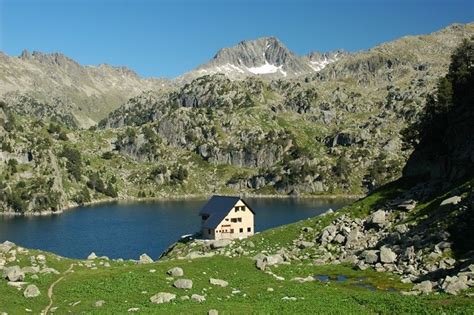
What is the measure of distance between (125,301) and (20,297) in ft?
27.7

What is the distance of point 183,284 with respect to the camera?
4803cm

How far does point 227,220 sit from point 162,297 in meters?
73.5

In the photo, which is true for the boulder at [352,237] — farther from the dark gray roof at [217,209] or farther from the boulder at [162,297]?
the dark gray roof at [217,209]

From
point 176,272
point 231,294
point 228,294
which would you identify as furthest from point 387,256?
point 176,272

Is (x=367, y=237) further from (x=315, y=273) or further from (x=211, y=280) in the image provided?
(x=211, y=280)

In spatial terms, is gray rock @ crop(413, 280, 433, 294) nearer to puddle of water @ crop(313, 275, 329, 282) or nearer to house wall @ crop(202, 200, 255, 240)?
puddle of water @ crop(313, 275, 329, 282)

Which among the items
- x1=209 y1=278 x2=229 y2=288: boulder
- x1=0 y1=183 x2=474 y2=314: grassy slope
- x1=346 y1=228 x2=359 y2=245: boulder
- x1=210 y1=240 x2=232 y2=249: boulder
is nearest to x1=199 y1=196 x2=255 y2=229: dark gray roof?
x1=210 y1=240 x2=232 y2=249: boulder

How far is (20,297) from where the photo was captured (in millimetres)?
43375

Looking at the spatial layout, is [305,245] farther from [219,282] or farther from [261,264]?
[219,282]

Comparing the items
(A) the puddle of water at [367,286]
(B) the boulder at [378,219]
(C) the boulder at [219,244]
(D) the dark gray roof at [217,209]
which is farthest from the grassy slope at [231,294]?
(D) the dark gray roof at [217,209]

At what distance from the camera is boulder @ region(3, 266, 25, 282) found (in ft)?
Answer: 154

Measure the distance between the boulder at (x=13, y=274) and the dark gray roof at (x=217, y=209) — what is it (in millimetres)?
67234

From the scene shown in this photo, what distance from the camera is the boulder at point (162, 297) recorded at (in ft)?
140

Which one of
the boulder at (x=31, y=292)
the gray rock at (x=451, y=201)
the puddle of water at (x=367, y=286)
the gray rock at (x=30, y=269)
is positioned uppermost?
the gray rock at (x=451, y=201)
